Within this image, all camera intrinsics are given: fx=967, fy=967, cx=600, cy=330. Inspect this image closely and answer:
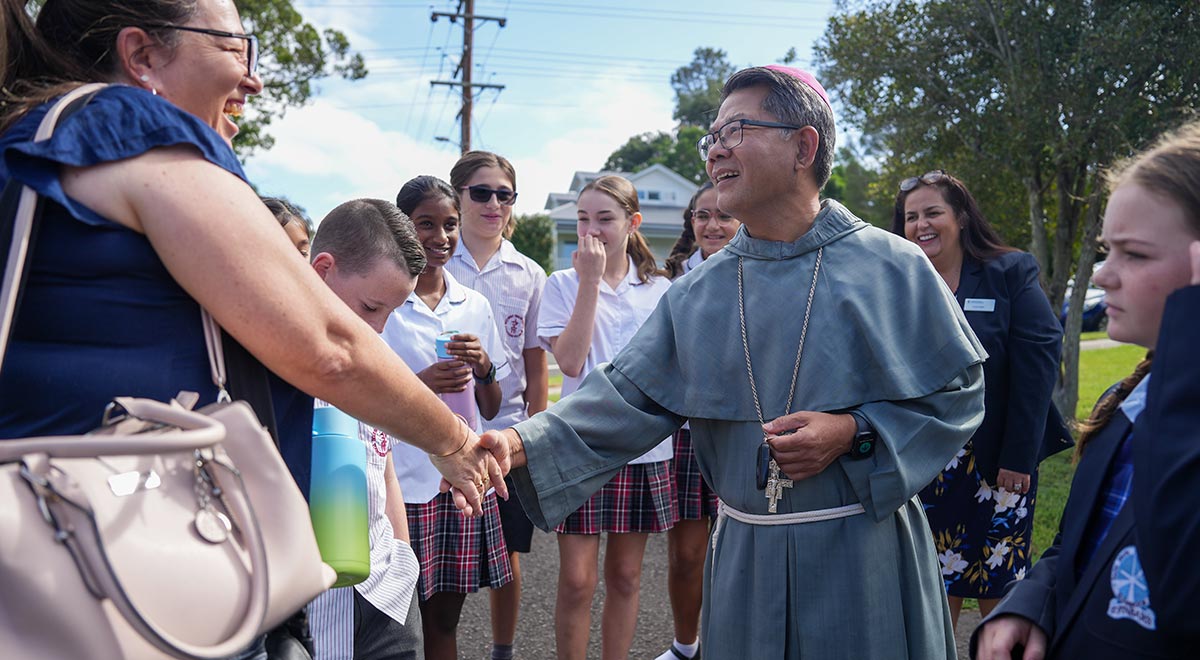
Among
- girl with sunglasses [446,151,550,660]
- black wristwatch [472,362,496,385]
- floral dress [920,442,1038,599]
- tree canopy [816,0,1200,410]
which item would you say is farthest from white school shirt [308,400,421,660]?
tree canopy [816,0,1200,410]

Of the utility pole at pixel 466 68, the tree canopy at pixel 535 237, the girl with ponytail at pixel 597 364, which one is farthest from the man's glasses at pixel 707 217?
the tree canopy at pixel 535 237

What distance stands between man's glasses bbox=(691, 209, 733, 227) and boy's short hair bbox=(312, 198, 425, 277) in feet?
8.49

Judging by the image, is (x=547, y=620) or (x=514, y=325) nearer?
(x=514, y=325)

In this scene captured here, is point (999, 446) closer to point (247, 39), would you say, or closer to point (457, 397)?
point (457, 397)

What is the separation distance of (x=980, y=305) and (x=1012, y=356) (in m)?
0.27

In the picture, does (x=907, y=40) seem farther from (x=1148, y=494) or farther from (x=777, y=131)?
(x=1148, y=494)

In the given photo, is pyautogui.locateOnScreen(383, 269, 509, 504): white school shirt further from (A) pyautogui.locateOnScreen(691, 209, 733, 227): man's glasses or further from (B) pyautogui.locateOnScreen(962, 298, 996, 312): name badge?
(B) pyautogui.locateOnScreen(962, 298, 996, 312): name badge

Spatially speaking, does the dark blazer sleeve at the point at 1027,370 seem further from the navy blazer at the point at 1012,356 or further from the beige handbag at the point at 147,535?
the beige handbag at the point at 147,535

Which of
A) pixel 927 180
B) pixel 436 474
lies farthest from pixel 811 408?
pixel 927 180

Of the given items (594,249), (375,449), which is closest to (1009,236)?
(594,249)

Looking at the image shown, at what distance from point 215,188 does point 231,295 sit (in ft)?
0.58

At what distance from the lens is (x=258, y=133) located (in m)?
18.8

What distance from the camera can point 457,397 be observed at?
12.2ft

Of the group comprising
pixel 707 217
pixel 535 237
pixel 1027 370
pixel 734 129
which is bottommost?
pixel 535 237
